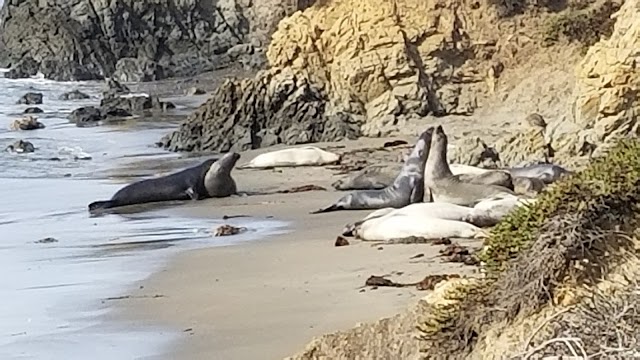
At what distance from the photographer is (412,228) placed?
884cm

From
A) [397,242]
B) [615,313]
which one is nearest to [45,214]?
[397,242]

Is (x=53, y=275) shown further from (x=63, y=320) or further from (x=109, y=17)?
(x=109, y=17)

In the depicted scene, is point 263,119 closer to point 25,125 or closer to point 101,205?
point 101,205

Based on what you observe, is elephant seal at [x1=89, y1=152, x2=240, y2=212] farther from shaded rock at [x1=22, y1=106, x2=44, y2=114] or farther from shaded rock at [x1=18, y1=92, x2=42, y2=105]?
shaded rock at [x1=18, y1=92, x2=42, y2=105]

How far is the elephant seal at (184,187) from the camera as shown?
12914 millimetres

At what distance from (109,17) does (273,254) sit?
39.9 m

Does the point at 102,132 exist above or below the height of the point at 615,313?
below

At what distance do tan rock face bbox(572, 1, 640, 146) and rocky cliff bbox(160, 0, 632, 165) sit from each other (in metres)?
4.63

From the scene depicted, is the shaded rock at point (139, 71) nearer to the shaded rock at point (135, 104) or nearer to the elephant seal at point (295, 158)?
the shaded rock at point (135, 104)

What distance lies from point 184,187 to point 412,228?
4959 millimetres

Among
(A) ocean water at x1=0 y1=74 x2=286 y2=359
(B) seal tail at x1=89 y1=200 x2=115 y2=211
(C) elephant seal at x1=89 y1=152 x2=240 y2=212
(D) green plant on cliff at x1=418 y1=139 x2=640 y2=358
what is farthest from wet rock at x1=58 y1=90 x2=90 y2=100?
(D) green plant on cliff at x1=418 y1=139 x2=640 y2=358

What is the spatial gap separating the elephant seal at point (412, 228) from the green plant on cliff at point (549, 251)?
14.2 feet

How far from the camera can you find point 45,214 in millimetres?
12453

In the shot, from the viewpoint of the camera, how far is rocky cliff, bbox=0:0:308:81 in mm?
44406
